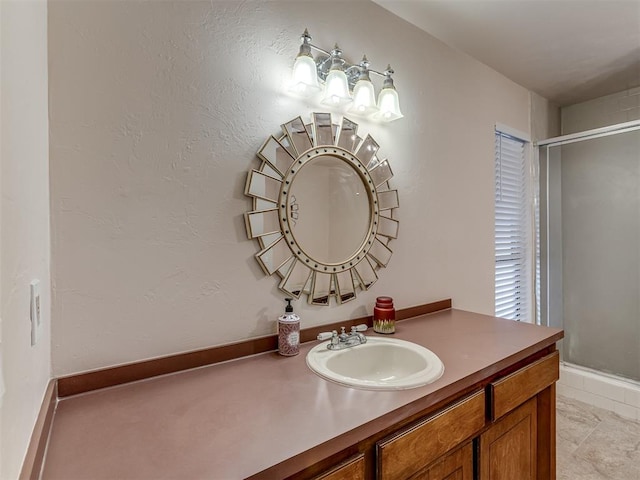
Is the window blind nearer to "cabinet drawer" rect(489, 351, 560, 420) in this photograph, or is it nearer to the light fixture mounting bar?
"cabinet drawer" rect(489, 351, 560, 420)

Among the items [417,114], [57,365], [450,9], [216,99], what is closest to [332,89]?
[216,99]

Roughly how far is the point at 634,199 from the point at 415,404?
2582 millimetres

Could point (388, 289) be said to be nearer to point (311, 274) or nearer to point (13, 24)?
point (311, 274)

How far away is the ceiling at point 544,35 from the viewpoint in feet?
5.70

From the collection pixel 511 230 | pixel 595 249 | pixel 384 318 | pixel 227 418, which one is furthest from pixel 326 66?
pixel 595 249

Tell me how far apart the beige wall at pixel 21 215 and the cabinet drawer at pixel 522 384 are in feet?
4.05

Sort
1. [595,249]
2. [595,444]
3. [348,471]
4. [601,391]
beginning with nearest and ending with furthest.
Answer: [348,471] < [595,444] < [601,391] < [595,249]

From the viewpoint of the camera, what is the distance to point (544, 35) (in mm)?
1988

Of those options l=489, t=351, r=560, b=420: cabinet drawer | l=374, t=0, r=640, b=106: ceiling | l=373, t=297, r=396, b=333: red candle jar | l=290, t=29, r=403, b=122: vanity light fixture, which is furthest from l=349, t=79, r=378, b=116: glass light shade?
l=489, t=351, r=560, b=420: cabinet drawer

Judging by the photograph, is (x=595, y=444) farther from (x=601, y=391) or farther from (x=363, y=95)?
(x=363, y=95)

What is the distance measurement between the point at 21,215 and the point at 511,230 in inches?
109

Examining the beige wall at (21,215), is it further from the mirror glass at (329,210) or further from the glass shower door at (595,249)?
the glass shower door at (595,249)

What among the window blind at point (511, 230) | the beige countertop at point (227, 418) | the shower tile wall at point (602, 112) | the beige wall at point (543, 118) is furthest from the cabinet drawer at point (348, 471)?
the shower tile wall at point (602, 112)

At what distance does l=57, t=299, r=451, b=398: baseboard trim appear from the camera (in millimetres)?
951
